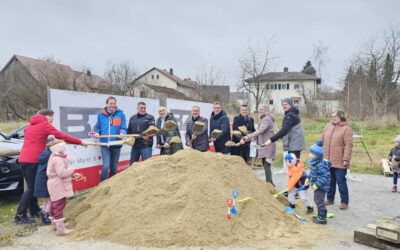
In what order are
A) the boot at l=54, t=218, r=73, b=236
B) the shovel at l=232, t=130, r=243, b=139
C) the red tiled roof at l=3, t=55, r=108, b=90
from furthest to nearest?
the red tiled roof at l=3, t=55, r=108, b=90, the shovel at l=232, t=130, r=243, b=139, the boot at l=54, t=218, r=73, b=236

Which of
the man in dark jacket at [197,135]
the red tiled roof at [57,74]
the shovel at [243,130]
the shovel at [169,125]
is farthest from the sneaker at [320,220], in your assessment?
the red tiled roof at [57,74]

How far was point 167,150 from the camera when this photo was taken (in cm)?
719

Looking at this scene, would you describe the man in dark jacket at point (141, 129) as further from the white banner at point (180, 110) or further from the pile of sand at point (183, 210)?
the white banner at point (180, 110)

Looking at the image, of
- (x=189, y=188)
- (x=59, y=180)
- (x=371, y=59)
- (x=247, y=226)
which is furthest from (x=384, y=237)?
(x=371, y=59)

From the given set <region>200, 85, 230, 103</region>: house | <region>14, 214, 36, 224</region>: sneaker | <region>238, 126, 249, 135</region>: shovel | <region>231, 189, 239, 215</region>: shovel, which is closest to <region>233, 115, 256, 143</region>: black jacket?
<region>238, 126, 249, 135</region>: shovel

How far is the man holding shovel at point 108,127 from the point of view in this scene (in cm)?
646

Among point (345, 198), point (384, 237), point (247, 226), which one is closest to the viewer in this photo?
point (384, 237)

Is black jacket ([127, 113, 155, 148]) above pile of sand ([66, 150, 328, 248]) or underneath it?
above

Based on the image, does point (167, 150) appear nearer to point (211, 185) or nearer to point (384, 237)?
point (211, 185)

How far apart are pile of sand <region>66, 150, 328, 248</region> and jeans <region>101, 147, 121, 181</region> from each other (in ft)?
3.11

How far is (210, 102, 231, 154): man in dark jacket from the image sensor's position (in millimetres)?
7402

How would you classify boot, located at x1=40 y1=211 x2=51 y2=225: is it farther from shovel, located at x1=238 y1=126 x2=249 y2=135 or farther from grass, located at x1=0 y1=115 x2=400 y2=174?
grass, located at x1=0 y1=115 x2=400 y2=174

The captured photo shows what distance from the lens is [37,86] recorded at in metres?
19.1

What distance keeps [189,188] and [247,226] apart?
3.06ft
